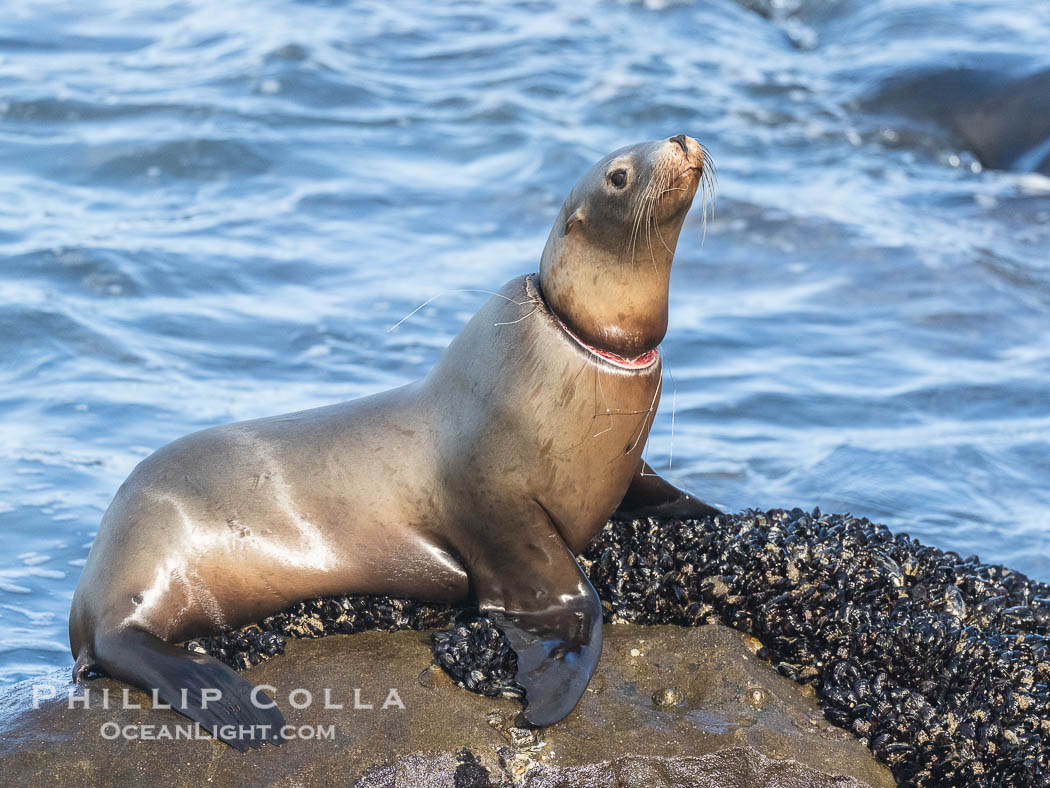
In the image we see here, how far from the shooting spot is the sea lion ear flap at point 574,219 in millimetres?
4973

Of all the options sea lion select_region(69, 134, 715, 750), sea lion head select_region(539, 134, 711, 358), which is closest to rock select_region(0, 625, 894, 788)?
sea lion select_region(69, 134, 715, 750)

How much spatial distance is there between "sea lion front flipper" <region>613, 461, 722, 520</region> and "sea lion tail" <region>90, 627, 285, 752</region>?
188 cm

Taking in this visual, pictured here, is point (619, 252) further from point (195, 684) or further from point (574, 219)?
point (195, 684)

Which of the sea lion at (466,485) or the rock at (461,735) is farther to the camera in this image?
the sea lion at (466,485)

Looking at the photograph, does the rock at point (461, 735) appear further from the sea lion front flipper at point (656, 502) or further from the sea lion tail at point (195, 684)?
the sea lion front flipper at point (656, 502)

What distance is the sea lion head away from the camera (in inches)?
189

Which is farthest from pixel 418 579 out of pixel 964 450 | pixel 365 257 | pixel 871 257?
pixel 871 257

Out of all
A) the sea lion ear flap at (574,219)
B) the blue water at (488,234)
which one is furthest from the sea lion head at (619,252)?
the blue water at (488,234)

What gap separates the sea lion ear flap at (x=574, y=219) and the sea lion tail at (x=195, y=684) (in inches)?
81.7

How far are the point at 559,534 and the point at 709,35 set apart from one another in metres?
15.6

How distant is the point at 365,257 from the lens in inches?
468

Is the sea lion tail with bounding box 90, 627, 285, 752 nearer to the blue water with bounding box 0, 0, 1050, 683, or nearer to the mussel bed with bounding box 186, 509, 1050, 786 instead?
the mussel bed with bounding box 186, 509, 1050, 786

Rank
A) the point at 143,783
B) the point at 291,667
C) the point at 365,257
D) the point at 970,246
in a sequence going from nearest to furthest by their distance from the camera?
1. the point at 143,783
2. the point at 291,667
3. the point at 365,257
4. the point at 970,246

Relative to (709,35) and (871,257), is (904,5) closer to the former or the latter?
(709,35)
